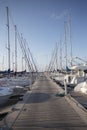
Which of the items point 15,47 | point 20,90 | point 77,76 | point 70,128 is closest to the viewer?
point 70,128

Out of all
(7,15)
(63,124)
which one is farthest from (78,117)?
(7,15)

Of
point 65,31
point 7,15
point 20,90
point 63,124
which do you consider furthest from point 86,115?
point 65,31

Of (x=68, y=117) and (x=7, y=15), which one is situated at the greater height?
(x=7, y=15)

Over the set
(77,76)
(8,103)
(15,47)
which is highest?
(15,47)

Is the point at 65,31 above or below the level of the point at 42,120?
above

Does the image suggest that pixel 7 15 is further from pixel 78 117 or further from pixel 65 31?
pixel 78 117

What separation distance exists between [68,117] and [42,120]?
1476 millimetres

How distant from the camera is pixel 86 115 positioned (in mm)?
12742

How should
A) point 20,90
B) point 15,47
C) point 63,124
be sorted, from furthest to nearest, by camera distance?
point 15,47, point 20,90, point 63,124

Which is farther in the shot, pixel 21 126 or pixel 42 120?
pixel 42 120

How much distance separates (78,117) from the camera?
1230 cm

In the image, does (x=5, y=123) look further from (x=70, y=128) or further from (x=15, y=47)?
(x=15, y=47)

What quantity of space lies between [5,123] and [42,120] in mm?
1785

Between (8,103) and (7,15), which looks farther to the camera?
(7,15)
